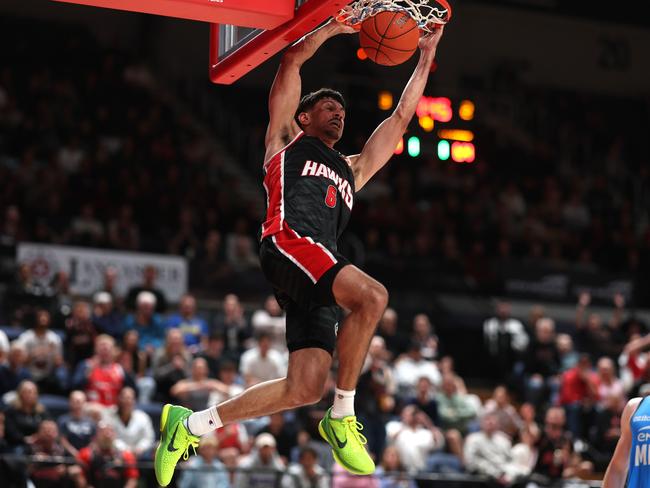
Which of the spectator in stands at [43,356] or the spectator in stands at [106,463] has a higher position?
the spectator in stands at [43,356]

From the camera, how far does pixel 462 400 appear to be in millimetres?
15391

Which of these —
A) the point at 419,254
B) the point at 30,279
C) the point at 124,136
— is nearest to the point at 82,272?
the point at 30,279

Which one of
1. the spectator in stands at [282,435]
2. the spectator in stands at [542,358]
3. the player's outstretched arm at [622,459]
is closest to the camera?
the player's outstretched arm at [622,459]

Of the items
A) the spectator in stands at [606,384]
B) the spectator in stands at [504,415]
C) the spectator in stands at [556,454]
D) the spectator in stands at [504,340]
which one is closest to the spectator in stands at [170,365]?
the spectator in stands at [504,415]

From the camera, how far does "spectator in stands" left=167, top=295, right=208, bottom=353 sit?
14945mm

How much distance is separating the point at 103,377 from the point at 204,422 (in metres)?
6.17

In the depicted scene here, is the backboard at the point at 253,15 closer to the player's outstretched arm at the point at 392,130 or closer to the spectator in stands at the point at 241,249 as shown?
the player's outstretched arm at the point at 392,130

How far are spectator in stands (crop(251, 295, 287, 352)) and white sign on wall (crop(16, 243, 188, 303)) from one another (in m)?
1.87

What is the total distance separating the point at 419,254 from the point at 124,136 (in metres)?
5.42

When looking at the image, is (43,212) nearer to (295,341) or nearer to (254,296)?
(254,296)

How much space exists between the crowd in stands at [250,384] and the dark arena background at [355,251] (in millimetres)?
33

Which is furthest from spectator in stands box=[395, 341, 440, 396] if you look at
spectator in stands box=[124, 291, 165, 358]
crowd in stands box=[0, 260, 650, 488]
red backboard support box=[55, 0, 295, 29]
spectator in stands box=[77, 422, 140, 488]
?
red backboard support box=[55, 0, 295, 29]

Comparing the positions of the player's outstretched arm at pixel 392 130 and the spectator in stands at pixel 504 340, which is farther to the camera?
the spectator in stands at pixel 504 340

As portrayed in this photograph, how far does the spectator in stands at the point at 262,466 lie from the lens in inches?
474
